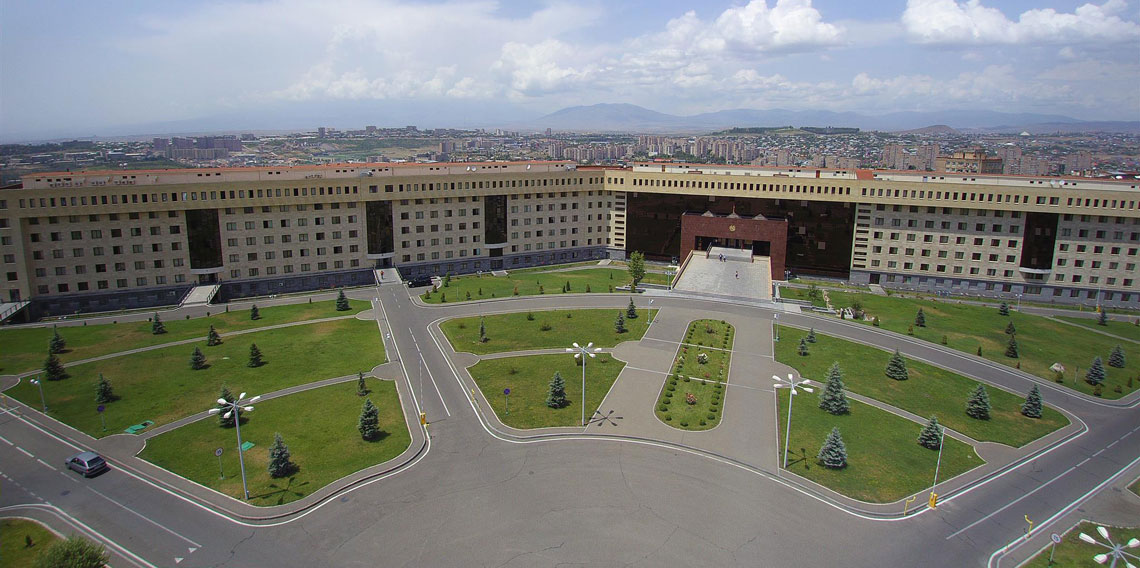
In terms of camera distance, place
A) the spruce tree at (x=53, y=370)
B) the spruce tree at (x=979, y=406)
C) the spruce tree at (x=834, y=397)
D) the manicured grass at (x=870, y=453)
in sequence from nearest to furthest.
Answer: the manicured grass at (x=870, y=453) → the spruce tree at (x=834, y=397) → the spruce tree at (x=979, y=406) → the spruce tree at (x=53, y=370)

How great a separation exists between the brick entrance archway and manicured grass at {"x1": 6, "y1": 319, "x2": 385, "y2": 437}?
4826 centimetres

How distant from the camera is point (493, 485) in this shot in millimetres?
33000

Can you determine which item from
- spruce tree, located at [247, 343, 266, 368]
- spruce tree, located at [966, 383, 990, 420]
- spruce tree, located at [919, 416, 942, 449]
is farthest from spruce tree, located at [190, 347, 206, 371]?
spruce tree, located at [966, 383, 990, 420]

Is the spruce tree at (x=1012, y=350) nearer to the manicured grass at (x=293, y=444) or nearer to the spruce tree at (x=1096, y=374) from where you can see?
the spruce tree at (x=1096, y=374)

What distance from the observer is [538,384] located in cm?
4659

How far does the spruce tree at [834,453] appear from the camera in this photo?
35.1 metres

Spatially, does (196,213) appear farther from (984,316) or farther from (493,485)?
(984,316)

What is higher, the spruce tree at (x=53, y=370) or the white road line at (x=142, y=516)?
the spruce tree at (x=53, y=370)

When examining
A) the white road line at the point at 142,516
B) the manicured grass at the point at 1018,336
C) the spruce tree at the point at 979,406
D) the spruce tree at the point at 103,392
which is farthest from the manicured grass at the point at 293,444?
the manicured grass at the point at 1018,336

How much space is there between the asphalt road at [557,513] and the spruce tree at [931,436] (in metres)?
3.71

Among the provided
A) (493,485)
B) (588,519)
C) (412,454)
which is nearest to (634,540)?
(588,519)

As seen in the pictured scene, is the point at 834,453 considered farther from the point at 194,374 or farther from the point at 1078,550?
the point at 194,374

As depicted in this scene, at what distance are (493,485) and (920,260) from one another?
71264 millimetres

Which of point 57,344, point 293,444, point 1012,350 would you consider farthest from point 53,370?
point 1012,350
